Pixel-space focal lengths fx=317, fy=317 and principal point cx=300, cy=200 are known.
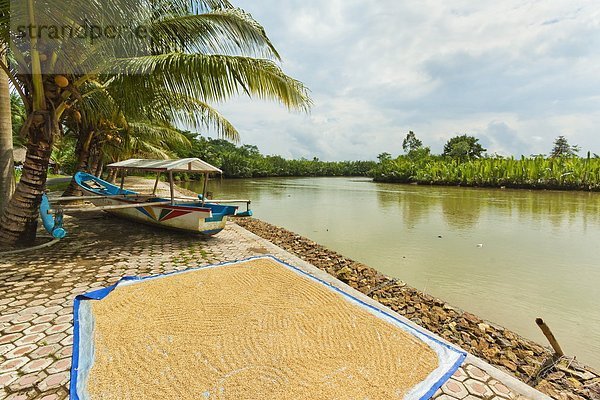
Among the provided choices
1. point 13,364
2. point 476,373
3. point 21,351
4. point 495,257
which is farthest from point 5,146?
point 495,257

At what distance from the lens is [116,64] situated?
4.38 m

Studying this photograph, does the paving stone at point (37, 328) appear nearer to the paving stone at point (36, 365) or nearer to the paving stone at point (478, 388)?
the paving stone at point (36, 365)

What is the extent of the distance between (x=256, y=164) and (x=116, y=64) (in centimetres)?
4031

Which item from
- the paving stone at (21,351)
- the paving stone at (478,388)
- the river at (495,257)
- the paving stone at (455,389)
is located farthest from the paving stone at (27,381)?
the river at (495,257)

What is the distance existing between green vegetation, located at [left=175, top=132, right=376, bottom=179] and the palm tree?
1863 cm

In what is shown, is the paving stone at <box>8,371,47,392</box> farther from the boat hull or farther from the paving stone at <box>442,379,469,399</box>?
the boat hull

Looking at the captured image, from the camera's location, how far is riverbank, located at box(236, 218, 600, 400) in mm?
2242

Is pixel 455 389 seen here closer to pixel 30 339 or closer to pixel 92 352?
pixel 92 352

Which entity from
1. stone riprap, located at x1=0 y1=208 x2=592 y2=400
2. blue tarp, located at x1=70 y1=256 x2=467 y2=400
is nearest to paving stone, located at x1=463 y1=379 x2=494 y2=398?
stone riprap, located at x1=0 y1=208 x2=592 y2=400

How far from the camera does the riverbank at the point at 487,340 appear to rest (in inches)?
88.3

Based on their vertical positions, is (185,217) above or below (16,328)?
above

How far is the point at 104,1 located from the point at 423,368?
200 inches

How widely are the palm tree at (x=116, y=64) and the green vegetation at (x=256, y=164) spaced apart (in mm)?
18627

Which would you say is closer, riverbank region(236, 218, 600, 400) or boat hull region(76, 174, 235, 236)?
riverbank region(236, 218, 600, 400)
